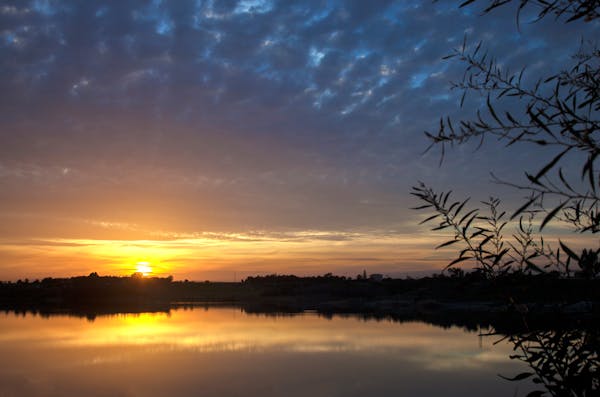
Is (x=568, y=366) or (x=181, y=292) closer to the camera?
(x=568, y=366)

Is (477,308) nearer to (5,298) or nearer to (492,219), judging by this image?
(492,219)

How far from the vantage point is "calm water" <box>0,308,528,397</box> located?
45.6ft

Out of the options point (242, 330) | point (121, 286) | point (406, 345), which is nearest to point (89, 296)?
point (121, 286)

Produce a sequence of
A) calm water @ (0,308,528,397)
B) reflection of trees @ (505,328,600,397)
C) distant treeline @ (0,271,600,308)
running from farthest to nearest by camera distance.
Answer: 1. distant treeline @ (0,271,600,308)
2. calm water @ (0,308,528,397)
3. reflection of trees @ (505,328,600,397)

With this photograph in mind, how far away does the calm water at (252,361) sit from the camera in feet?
45.6

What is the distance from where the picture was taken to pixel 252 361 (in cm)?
1778

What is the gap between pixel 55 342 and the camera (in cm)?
2198

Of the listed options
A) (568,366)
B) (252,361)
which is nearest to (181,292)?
(252,361)

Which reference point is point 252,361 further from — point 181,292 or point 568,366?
point 181,292

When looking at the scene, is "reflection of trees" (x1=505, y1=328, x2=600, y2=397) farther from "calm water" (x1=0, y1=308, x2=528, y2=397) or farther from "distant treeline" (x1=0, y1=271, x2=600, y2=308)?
"distant treeline" (x1=0, y1=271, x2=600, y2=308)

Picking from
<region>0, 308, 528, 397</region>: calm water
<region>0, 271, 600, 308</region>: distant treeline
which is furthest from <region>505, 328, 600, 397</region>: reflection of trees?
<region>0, 271, 600, 308</region>: distant treeline

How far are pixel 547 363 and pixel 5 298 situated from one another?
6087cm

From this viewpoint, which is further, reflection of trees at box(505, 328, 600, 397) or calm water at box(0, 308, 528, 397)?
calm water at box(0, 308, 528, 397)

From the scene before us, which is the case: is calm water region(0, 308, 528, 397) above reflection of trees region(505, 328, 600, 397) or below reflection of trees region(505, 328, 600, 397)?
below
